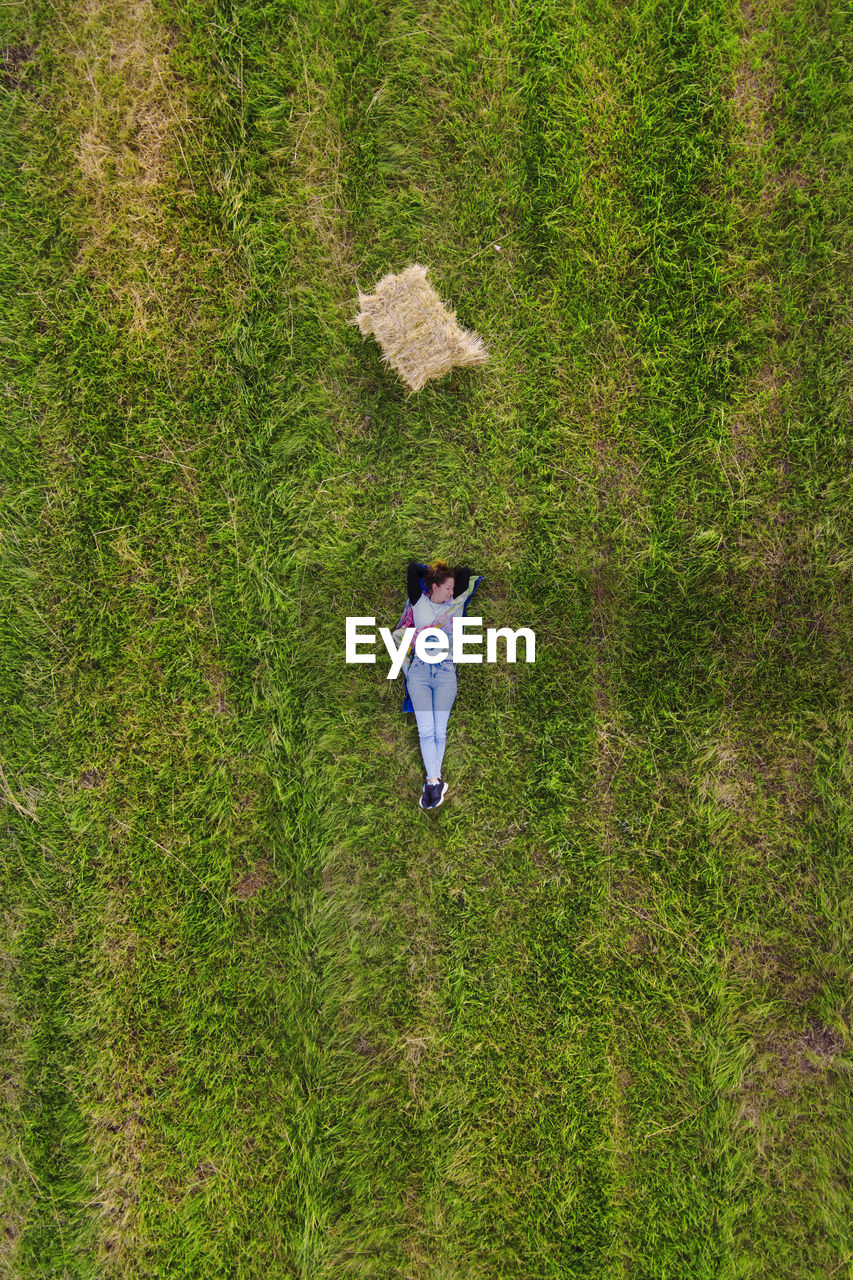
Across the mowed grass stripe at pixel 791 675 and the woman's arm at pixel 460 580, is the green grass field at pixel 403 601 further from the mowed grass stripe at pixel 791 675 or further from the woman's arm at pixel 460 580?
the woman's arm at pixel 460 580

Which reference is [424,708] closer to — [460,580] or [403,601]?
[403,601]

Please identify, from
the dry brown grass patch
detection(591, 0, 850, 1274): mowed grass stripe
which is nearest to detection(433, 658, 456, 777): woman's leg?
detection(591, 0, 850, 1274): mowed grass stripe

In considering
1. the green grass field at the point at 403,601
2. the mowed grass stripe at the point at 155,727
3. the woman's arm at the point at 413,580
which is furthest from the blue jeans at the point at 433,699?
the mowed grass stripe at the point at 155,727

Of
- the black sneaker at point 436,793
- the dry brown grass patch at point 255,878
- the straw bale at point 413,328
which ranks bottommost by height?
the dry brown grass patch at point 255,878

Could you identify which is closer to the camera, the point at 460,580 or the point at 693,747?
the point at 460,580

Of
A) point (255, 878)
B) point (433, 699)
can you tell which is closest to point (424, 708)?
point (433, 699)

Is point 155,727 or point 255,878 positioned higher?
point 155,727
